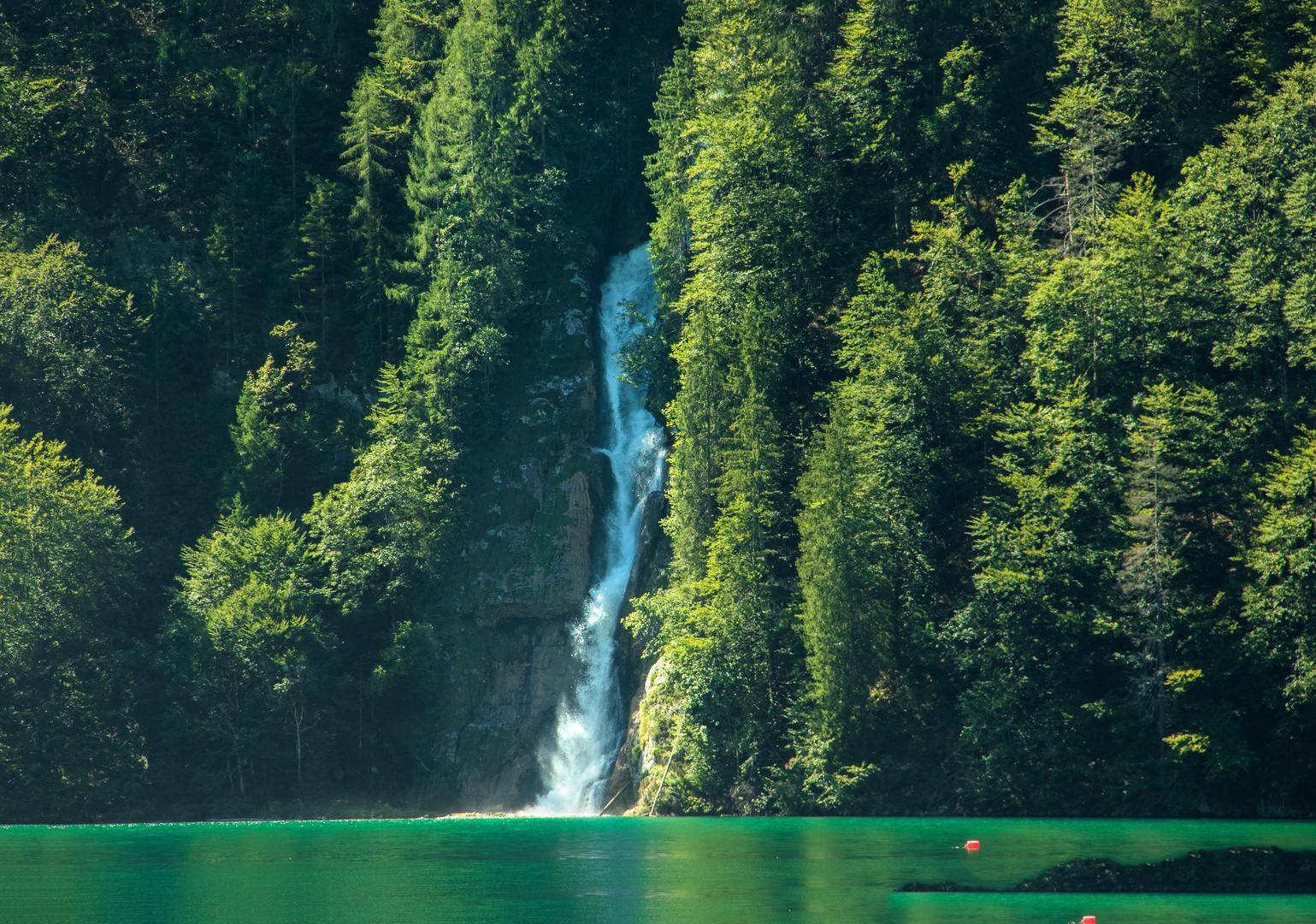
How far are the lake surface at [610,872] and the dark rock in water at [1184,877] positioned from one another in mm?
617

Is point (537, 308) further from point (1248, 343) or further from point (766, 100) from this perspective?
point (1248, 343)

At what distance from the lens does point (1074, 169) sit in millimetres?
47062

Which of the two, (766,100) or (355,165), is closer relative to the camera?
(766,100)

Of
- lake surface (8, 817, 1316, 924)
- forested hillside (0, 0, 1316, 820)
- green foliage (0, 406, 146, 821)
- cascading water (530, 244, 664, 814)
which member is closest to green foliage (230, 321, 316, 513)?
forested hillside (0, 0, 1316, 820)

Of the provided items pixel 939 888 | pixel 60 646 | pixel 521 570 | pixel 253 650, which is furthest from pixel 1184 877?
pixel 60 646

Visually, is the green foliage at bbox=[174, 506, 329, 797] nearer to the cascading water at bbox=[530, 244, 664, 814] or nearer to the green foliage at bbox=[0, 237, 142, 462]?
the green foliage at bbox=[0, 237, 142, 462]

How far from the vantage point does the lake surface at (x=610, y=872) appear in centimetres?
2395

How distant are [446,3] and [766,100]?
20.3 metres

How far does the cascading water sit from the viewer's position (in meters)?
51.9

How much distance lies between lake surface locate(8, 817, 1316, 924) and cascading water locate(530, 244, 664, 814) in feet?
31.4

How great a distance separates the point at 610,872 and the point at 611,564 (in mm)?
25876

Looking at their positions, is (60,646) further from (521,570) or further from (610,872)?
(610,872)

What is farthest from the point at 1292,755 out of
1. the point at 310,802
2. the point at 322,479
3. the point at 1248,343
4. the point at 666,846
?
the point at 322,479

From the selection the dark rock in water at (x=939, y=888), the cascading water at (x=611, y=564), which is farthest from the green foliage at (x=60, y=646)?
the dark rock in water at (x=939, y=888)
